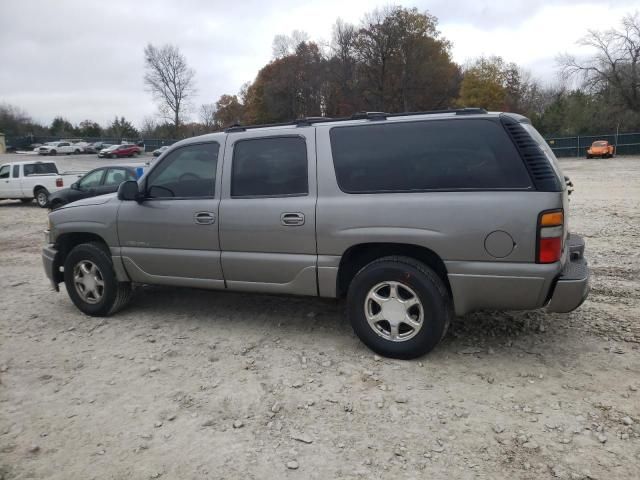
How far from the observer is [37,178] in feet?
57.8

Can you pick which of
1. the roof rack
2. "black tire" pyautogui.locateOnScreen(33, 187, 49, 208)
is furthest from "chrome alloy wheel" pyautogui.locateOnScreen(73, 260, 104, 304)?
"black tire" pyautogui.locateOnScreen(33, 187, 49, 208)

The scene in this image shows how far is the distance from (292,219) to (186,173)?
132 cm

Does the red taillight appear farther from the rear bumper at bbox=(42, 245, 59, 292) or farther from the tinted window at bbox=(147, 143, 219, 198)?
the rear bumper at bbox=(42, 245, 59, 292)

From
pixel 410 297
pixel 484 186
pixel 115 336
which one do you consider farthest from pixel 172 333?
pixel 484 186

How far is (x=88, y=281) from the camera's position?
17.1 feet

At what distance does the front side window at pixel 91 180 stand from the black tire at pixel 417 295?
11959 millimetres

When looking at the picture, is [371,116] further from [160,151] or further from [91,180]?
[160,151]

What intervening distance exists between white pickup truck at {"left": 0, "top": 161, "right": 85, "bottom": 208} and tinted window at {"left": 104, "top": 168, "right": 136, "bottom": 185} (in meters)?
5.14

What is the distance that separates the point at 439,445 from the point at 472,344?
1.47 meters

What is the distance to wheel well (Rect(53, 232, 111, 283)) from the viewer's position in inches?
211

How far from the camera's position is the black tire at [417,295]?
3.74 m

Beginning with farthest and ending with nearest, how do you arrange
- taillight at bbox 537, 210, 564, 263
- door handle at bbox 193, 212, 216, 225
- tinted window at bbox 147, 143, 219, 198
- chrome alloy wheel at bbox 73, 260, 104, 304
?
chrome alloy wheel at bbox 73, 260, 104, 304 < tinted window at bbox 147, 143, 219, 198 < door handle at bbox 193, 212, 216, 225 < taillight at bbox 537, 210, 564, 263

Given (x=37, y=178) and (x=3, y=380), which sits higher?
(x=37, y=178)

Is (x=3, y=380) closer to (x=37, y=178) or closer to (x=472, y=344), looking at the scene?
(x=472, y=344)
